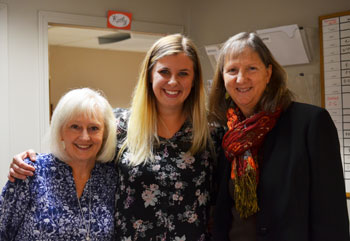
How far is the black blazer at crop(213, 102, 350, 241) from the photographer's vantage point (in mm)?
1354

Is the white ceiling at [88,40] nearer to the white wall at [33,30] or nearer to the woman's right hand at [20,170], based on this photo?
the white wall at [33,30]

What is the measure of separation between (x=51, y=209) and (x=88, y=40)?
→ 4.73 meters

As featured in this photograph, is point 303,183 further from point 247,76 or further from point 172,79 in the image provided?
point 172,79

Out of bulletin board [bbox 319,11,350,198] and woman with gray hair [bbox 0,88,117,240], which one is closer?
woman with gray hair [bbox 0,88,117,240]

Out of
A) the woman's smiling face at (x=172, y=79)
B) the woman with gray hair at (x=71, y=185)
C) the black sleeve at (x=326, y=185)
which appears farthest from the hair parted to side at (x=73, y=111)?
the black sleeve at (x=326, y=185)

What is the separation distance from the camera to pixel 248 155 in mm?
1505

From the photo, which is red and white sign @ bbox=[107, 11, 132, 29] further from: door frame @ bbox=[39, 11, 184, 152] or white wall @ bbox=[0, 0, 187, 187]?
white wall @ bbox=[0, 0, 187, 187]

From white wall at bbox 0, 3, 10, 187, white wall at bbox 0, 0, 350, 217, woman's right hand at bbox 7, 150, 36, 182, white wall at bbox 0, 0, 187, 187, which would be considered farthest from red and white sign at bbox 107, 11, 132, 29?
woman's right hand at bbox 7, 150, 36, 182

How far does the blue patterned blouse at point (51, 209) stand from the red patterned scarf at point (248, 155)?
1.83 ft

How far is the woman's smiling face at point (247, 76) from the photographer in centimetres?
150

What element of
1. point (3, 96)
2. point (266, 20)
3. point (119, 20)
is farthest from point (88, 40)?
point (266, 20)

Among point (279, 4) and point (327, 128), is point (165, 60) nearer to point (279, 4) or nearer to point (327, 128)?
point (327, 128)

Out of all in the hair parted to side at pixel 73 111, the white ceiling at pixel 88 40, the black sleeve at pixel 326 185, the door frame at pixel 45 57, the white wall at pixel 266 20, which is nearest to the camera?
the black sleeve at pixel 326 185

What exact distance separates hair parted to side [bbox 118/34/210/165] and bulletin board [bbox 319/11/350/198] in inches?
43.5
